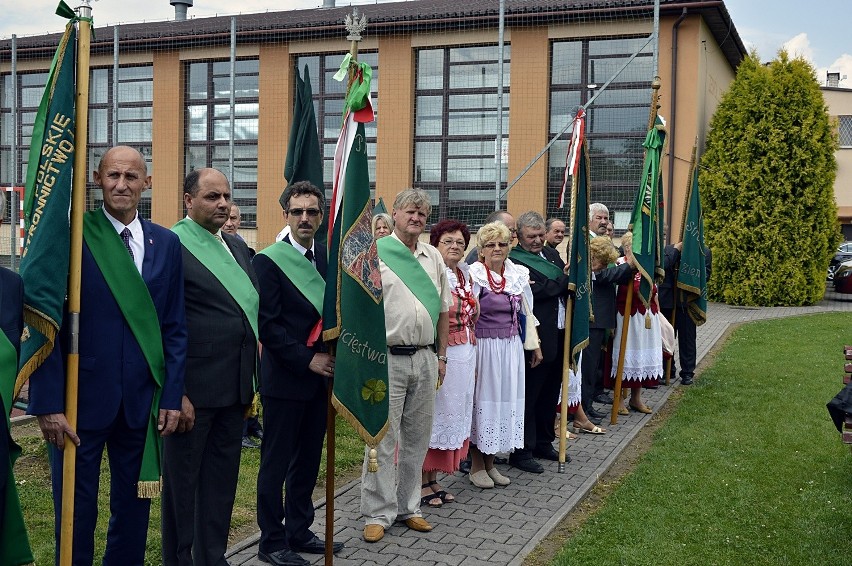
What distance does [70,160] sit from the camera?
12.1ft

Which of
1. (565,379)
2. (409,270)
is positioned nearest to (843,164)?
(565,379)

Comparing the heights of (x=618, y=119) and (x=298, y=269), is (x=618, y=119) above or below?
above

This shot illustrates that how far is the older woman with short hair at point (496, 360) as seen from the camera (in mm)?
6797

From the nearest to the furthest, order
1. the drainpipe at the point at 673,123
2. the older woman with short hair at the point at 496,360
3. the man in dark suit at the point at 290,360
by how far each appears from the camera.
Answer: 1. the man in dark suit at the point at 290,360
2. the older woman with short hair at the point at 496,360
3. the drainpipe at the point at 673,123

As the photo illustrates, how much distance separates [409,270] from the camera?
5625 millimetres

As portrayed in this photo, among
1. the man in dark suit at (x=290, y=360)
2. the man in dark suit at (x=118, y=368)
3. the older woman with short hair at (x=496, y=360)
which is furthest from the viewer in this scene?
the older woman with short hair at (x=496, y=360)

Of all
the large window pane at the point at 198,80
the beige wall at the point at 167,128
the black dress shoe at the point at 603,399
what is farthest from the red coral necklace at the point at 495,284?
the large window pane at the point at 198,80

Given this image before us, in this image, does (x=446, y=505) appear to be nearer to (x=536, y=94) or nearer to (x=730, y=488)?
(x=730, y=488)

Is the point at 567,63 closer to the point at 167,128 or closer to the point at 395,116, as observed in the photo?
the point at 395,116

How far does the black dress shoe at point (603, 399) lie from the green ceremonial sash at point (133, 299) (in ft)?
23.3

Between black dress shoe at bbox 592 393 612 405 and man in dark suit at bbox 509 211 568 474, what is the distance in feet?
8.83

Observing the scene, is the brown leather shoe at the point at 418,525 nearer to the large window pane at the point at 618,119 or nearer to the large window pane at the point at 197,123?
the large window pane at the point at 618,119

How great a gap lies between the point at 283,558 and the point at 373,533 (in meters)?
0.72

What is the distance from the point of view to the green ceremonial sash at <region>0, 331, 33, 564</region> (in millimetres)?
3207
